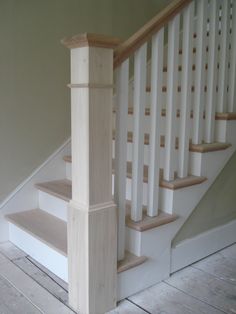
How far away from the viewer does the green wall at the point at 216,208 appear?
6.59ft

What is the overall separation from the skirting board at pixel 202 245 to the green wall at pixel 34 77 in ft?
3.64

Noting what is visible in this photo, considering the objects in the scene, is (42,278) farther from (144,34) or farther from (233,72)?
(233,72)

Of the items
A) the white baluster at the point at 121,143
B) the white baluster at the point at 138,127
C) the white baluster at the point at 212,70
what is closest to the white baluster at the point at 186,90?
the white baluster at the point at 212,70

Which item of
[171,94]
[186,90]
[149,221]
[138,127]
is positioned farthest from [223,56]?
[149,221]

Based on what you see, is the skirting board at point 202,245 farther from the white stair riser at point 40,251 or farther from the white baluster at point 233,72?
the white baluster at point 233,72

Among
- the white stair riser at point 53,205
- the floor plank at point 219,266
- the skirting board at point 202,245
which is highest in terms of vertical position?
the white stair riser at point 53,205

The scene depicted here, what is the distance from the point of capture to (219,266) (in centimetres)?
201

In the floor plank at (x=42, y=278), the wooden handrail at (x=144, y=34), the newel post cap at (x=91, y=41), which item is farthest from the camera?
the floor plank at (x=42, y=278)

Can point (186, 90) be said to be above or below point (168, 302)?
above

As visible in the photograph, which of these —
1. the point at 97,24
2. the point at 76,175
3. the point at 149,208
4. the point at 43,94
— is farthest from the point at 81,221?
the point at 97,24

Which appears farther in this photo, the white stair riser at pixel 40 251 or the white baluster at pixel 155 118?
the white stair riser at pixel 40 251

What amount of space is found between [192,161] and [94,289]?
88 centimetres

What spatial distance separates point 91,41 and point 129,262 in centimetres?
101

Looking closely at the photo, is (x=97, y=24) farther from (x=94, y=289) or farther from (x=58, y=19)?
(x=94, y=289)
